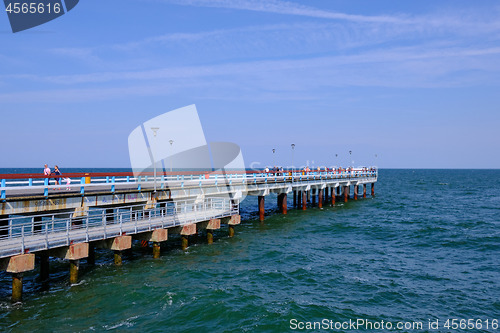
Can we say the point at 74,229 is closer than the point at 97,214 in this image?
Yes

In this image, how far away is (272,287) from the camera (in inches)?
713

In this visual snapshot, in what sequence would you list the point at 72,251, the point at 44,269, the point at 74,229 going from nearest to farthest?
the point at 72,251 → the point at 44,269 → the point at 74,229

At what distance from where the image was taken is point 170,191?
87.4 feet

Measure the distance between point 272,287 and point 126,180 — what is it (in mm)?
13741

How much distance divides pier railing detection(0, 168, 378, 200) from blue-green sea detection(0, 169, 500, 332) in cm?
420

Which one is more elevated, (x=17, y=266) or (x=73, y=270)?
(x=17, y=266)

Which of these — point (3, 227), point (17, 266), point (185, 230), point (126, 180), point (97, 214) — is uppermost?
point (126, 180)

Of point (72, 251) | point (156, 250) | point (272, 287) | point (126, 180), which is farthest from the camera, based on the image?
point (126, 180)

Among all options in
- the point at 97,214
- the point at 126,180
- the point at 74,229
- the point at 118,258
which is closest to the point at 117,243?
the point at 118,258

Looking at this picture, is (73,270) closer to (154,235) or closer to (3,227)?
(3,227)

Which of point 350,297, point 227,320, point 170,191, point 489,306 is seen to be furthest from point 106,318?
point 489,306

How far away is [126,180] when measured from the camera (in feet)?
87.7

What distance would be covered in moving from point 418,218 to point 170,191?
2727 cm

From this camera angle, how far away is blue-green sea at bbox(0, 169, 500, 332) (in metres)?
14.3
